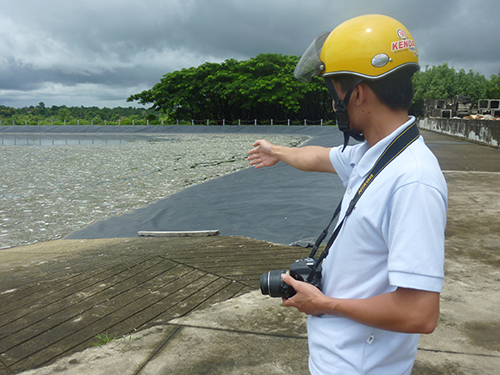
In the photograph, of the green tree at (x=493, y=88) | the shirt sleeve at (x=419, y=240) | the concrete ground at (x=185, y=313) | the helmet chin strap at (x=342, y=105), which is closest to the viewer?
the shirt sleeve at (x=419, y=240)

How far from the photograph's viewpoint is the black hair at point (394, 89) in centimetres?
130

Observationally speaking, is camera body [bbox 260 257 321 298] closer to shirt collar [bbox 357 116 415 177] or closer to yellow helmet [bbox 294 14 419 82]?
shirt collar [bbox 357 116 415 177]

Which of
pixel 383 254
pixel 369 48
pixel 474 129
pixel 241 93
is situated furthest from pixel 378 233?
pixel 241 93

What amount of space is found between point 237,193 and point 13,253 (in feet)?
16.5

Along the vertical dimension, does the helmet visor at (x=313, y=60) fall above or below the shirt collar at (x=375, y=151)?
above

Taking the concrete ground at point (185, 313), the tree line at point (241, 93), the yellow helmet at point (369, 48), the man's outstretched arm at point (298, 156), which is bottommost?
the concrete ground at point (185, 313)

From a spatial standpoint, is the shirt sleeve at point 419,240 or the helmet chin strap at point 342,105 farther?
the helmet chin strap at point 342,105

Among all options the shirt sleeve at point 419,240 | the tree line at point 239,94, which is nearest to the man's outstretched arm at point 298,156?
the shirt sleeve at point 419,240

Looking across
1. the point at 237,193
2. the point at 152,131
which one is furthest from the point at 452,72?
the point at 237,193

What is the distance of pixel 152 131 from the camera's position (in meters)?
55.4

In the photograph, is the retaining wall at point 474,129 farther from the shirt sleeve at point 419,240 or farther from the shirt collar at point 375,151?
the shirt sleeve at point 419,240

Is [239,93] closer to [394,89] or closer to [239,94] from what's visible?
[239,94]

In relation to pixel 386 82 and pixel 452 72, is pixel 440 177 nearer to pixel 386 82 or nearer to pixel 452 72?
pixel 386 82

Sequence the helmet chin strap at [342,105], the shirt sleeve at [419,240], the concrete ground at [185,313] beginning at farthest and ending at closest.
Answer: the concrete ground at [185,313] → the helmet chin strap at [342,105] → the shirt sleeve at [419,240]
